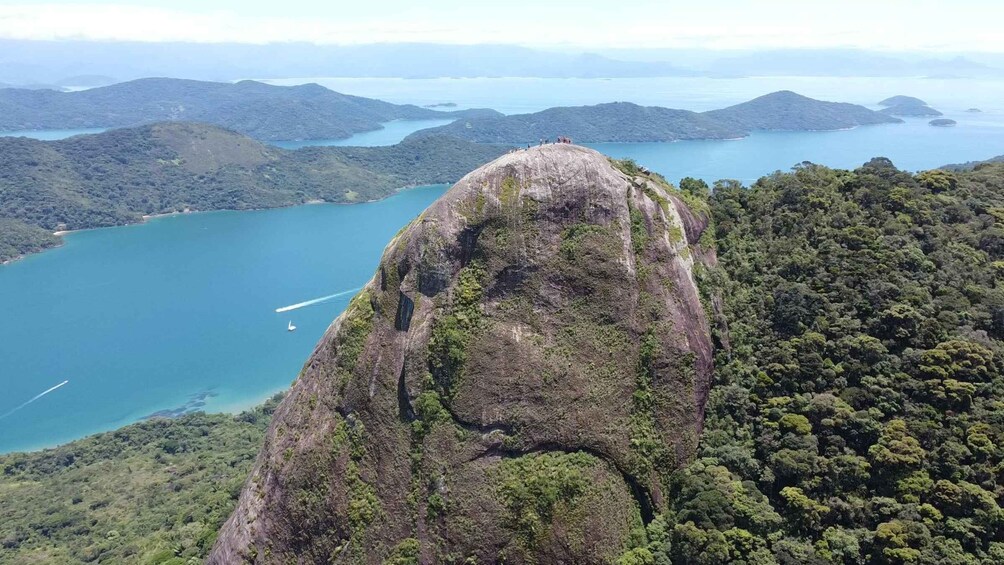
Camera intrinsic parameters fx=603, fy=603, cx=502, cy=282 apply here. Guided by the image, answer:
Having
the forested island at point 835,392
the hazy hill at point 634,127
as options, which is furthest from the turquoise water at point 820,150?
the forested island at point 835,392

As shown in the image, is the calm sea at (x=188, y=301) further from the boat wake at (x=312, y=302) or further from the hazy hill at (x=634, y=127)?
the hazy hill at (x=634, y=127)

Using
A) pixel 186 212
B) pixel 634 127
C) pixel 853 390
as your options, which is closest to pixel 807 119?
pixel 634 127

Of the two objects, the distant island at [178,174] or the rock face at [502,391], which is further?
the distant island at [178,174]

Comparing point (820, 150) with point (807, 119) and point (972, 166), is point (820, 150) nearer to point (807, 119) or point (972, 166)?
point (807, 119)

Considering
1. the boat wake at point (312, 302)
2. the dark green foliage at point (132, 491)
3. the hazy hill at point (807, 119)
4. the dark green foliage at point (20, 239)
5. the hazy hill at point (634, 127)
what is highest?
the hazy hill at point (807, 119)

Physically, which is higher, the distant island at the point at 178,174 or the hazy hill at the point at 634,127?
the hazy hill at the point at 634,127

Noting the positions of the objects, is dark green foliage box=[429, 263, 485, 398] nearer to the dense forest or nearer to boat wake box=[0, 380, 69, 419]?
the dense forest

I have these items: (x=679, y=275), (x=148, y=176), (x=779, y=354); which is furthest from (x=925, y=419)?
(x=148, y=176)
